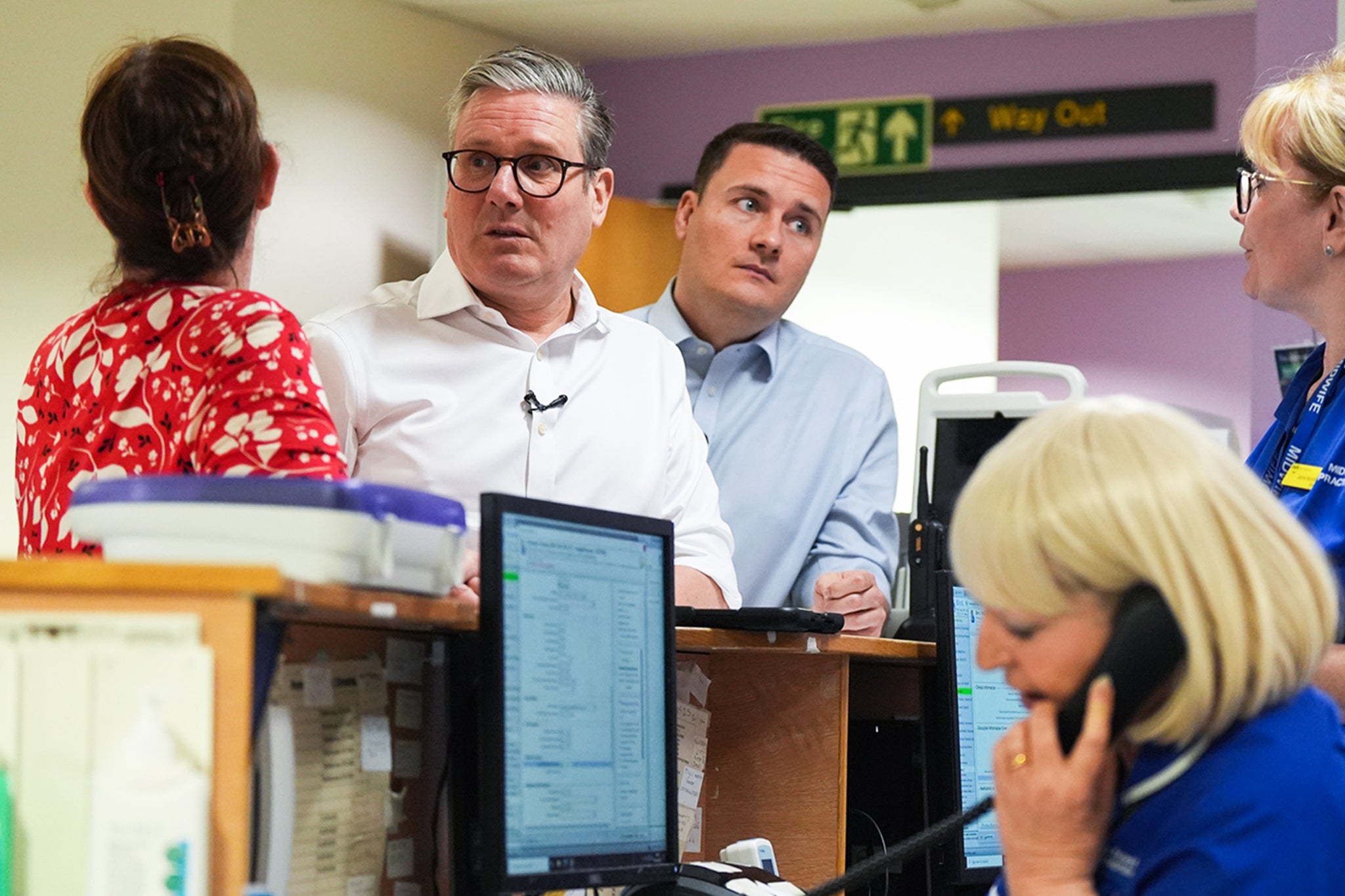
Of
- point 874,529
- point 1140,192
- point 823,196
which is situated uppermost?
point 1140,192

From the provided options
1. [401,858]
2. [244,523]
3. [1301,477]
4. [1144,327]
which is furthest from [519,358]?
[1144,327]

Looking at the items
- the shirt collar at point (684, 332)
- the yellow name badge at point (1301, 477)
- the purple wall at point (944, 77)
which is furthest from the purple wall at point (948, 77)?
the yellow name badge at point (1301, 477)

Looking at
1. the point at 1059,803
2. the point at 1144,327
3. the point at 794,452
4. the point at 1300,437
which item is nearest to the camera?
the point at 1059,803

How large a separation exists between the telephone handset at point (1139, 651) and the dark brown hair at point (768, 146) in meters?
2.37

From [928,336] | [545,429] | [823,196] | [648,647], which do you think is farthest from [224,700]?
[928,336]

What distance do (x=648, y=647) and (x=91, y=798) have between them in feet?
2.16

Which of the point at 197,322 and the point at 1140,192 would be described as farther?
the point at 1140,192

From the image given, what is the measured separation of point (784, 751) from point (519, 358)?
664 mm

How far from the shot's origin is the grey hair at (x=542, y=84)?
2299 mm

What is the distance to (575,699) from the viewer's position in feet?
4.78

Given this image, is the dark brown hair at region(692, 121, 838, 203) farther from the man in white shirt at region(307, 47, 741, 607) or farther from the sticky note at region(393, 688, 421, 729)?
the sticky note at region(393, 688, 421, 729)

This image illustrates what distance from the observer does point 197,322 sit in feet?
4.63

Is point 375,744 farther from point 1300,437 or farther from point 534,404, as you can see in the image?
point 1300,437

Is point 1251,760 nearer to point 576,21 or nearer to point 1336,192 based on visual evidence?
point 1336,192
